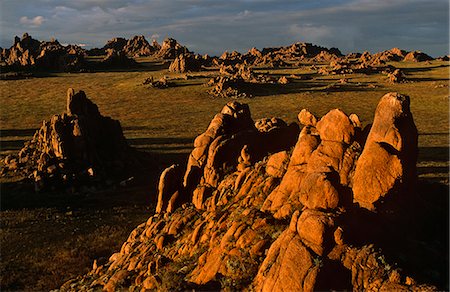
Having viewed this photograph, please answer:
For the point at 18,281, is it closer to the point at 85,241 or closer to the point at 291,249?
the point at 85,241

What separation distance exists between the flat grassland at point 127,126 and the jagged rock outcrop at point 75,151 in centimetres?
301

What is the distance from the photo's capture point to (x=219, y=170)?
2756 centimetres

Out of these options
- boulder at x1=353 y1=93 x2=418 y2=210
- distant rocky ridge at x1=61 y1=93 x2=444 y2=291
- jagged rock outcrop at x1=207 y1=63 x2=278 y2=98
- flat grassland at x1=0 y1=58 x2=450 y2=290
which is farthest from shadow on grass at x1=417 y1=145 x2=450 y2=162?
jagged rock outcrop at x1=207 y1=63 x2=278 y2=98

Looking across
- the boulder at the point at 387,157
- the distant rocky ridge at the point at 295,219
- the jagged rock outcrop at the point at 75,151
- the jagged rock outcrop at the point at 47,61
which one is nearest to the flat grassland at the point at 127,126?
the jagged rock outcrop at the point at 75,151

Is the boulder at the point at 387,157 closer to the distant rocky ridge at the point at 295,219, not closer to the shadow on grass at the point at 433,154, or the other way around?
the distant rocky ridge at the point at 295,219

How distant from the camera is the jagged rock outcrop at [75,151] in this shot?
150 ft

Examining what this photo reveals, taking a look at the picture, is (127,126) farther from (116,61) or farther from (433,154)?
(116,61)

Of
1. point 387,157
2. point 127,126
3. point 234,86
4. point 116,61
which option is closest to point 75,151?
point 127,126

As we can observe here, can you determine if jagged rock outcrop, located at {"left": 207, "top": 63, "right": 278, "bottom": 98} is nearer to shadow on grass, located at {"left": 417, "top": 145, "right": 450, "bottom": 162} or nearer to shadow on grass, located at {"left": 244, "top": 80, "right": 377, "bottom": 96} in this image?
shadow on grass, located at {"left": 244, "top": 80, "right": 377, "bottom": 96}

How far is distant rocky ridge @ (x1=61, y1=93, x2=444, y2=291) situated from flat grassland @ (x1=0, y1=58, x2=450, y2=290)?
6.33 metres

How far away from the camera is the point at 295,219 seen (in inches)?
633

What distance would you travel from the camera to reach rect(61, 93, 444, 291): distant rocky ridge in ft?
48.6

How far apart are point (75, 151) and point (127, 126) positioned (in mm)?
33683

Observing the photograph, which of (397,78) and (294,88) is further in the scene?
(397,78)
